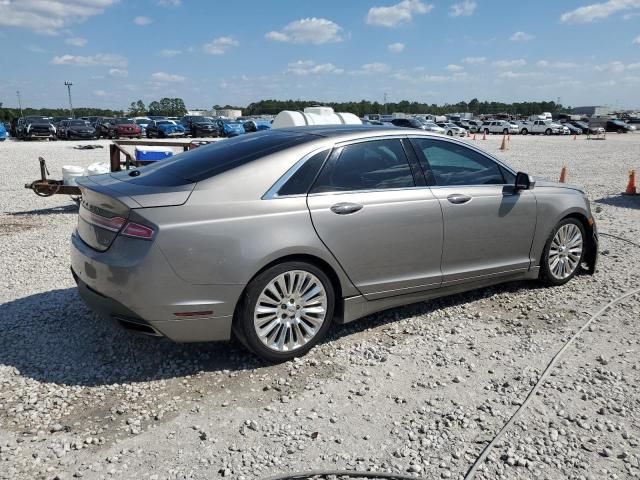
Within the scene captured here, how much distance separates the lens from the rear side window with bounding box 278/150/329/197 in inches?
148

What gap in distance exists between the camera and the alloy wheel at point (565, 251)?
533 centimetres

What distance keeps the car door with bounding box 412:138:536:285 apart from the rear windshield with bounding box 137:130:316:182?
1.15 m

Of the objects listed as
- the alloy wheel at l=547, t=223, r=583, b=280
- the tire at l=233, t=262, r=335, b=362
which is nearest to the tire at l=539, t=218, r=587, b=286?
the alloy wheel at l=547, t=223, r=583, b=280

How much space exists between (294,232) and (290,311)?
1.88ft

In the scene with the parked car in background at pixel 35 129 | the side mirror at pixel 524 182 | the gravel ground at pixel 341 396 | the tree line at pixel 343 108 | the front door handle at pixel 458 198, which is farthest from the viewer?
the tree line at pixel 343 108

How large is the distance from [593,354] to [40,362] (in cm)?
410

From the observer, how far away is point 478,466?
2.77 meters

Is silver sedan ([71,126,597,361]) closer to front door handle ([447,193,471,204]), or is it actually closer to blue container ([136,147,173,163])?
front door handle ([447,193,471,204])

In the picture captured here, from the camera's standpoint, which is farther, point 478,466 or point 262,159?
point 262,159

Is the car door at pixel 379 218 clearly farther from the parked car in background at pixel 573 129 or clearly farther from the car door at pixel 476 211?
the parked car in background at pixel 573 129

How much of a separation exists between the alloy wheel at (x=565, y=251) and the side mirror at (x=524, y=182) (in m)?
0.73

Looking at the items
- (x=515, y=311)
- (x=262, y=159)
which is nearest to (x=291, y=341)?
(x=262, y=159)

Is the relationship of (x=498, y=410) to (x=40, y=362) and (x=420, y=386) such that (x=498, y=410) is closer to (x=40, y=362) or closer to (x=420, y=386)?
(x=420, y=386)

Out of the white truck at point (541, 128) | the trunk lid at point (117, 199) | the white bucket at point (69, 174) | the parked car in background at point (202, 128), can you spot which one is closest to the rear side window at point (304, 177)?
the trunk lid at point (117, 199)
